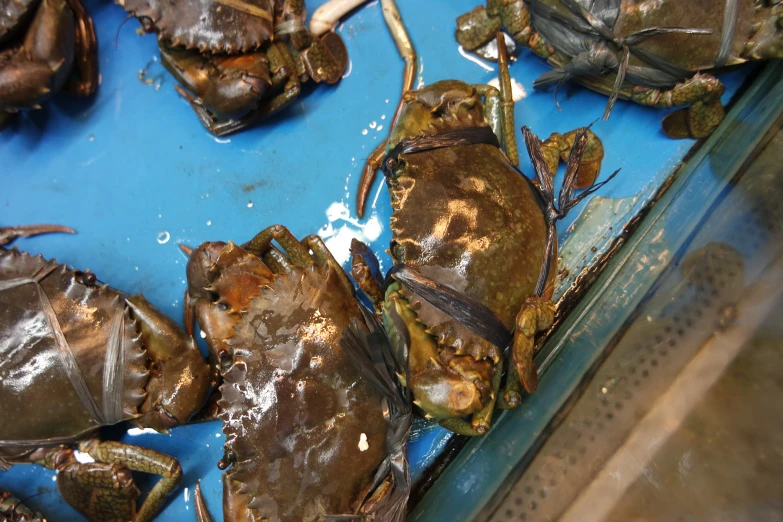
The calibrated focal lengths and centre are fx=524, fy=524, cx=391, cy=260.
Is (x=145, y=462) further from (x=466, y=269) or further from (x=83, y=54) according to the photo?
(x=83, y=54)

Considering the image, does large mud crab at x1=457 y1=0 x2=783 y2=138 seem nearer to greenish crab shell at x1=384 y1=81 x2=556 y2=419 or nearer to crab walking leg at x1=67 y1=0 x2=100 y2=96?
greenish crab shell at x1=384 y1=81 x2=556 y2=419

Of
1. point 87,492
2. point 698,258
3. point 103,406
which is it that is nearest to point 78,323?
point 103,406

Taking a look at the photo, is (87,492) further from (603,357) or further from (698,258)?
(698,258)

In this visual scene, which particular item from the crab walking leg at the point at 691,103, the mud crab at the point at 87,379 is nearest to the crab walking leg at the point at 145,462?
the mud crab at the point at 87,379

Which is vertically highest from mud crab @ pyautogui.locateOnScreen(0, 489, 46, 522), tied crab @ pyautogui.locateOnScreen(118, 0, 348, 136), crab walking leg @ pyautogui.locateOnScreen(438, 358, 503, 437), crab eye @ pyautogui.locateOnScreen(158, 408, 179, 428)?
tied crab @ pyautogui.locateOnScreen(118, 0, 348, 136)

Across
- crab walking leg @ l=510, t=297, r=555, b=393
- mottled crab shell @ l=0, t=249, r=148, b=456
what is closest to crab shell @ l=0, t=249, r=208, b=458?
mottled crab shell @ l=0, t=249, r=148, b=456

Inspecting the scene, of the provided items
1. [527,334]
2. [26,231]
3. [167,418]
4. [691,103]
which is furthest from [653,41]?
[26,231]
